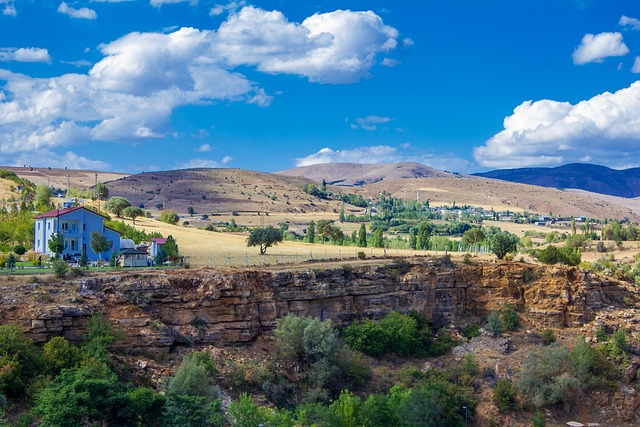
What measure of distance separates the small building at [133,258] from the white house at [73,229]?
93.7 inches

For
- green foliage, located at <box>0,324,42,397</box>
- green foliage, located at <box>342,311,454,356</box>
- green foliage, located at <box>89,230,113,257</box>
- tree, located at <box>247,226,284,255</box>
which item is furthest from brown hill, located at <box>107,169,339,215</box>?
green foliage, located at <box>0,324,42,397</box>

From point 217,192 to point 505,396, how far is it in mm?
132177

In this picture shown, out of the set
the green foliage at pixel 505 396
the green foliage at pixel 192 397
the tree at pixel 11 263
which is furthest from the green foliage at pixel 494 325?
the tree at pixel 11 263

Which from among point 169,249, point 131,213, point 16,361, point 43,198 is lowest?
point 16,361

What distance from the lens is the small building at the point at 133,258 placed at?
48219 mm

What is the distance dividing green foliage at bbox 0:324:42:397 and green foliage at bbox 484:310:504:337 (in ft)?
104

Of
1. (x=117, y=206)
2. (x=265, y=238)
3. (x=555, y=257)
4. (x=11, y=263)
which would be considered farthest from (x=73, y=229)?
(x=555, y=257)

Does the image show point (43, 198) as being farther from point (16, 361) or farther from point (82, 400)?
point (82, 400)

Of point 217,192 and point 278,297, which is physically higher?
point 217,192

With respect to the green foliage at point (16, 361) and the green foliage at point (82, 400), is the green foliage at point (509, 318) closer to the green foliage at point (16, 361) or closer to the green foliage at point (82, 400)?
the green foliage at point (82, 400)

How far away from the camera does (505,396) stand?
43.3 metres

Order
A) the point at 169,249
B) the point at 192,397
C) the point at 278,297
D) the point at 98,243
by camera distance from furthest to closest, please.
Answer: the point at 169,249 → the point at 98,243 → the point at 278,297 → the point at 192,397

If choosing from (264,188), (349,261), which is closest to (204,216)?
(264,188)

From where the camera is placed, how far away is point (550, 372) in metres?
44.1
